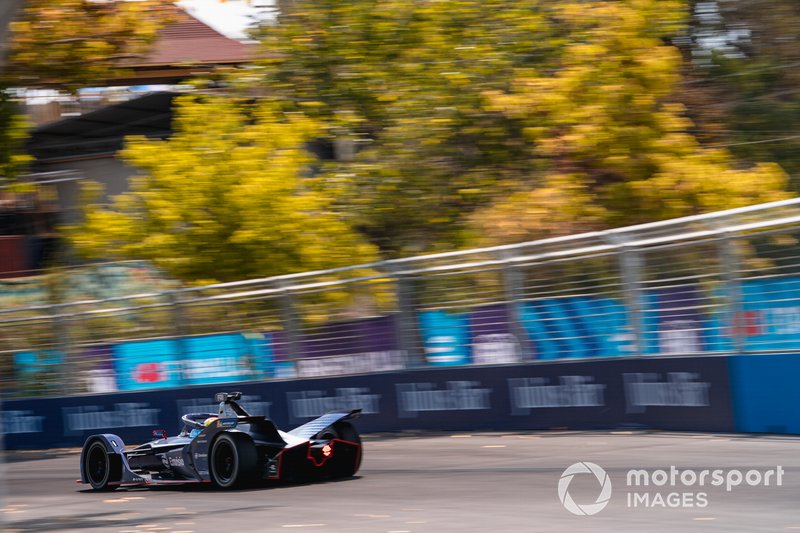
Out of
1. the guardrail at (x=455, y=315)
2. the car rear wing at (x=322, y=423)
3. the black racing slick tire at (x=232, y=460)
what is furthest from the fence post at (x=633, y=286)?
the black racing slick tire at (x=232, y=460)

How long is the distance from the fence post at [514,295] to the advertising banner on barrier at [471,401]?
32cm

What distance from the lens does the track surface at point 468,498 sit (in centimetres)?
721

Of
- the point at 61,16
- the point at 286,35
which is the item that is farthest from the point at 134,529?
the point at 286,35

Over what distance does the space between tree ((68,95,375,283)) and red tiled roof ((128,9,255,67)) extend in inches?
456

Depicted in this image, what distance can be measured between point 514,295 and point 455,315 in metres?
0.97

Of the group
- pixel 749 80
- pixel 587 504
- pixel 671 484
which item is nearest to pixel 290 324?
pixel 671 484

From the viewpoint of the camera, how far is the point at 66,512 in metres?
9.62

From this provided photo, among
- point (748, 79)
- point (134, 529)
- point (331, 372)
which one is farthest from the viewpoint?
point (748, 79)

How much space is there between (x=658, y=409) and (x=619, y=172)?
930 cm

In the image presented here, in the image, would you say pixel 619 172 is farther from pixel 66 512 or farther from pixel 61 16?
pixel 66 512

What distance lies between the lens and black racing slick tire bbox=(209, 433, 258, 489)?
9203mm

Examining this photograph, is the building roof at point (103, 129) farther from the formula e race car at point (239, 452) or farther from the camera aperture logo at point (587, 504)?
the camera aperture logo at point (587, 504)

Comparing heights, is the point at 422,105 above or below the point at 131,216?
above

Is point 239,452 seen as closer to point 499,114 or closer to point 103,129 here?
point 499,114
